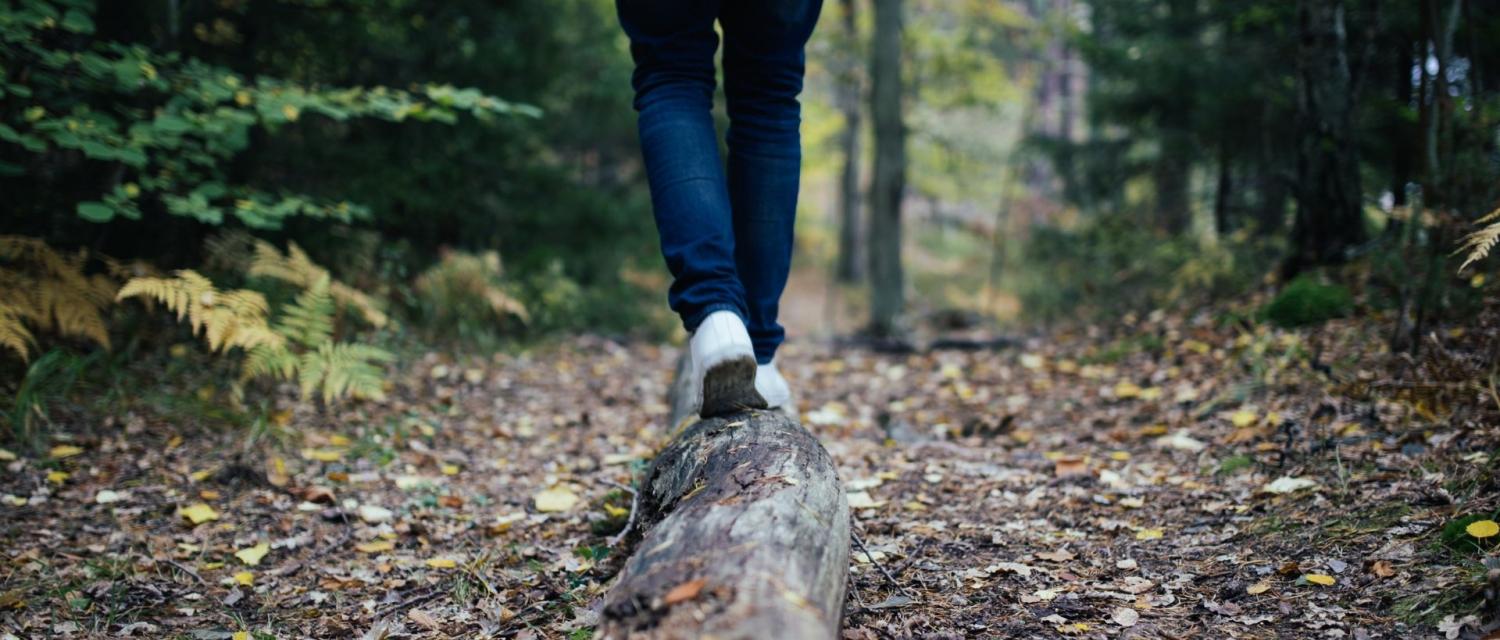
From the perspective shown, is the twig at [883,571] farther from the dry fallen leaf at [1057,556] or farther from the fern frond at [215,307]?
the fern frond at [215,307]

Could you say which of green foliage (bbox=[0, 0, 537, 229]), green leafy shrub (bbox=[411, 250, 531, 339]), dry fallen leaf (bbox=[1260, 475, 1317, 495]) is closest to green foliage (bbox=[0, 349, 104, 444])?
green foliage (bbox=[0, 0, 537, 229])

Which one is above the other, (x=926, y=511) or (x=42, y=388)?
(x=42, y=388)

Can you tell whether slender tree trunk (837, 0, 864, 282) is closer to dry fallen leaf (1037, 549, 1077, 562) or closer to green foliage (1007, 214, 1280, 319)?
green foliage (1007, 214, 1280, 319)

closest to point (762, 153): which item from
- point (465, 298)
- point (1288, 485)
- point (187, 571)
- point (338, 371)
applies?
point (1288, 485)

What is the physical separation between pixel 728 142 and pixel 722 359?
0.62 metres

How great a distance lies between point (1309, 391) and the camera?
285 centimetres

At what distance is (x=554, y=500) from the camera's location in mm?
2484

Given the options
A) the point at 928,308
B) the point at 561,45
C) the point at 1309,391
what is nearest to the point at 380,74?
the point at 561,45

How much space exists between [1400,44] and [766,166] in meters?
4.18

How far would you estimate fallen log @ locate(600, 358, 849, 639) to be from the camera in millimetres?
1133

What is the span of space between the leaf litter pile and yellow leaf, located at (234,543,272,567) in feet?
0.05

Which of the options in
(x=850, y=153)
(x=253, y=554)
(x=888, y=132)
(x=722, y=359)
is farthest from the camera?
(x=850, y=153)

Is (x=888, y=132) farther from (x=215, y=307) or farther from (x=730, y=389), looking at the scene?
(x=730, y=389)

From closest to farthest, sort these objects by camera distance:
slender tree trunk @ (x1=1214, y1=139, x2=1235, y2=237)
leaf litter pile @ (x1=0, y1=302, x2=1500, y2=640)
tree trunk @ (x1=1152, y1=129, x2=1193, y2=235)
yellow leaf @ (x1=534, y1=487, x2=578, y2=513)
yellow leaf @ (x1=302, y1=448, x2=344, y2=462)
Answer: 1. leaf litter pile @ (x1=0, y1=302, x2=1500, y2=640)
2. yellow leaf @ (x1=534, y1=487, x2=578, y2=513)
3. yellow leaf @ (x1=302, y1=448, x2=344, y2=462)
4. slender tree trunk @ (x1=1214, y1=139, x2=1235, y2=237)
5. tree trunk @ (x1=1152, y1=129, x2=1193, y2=235)
